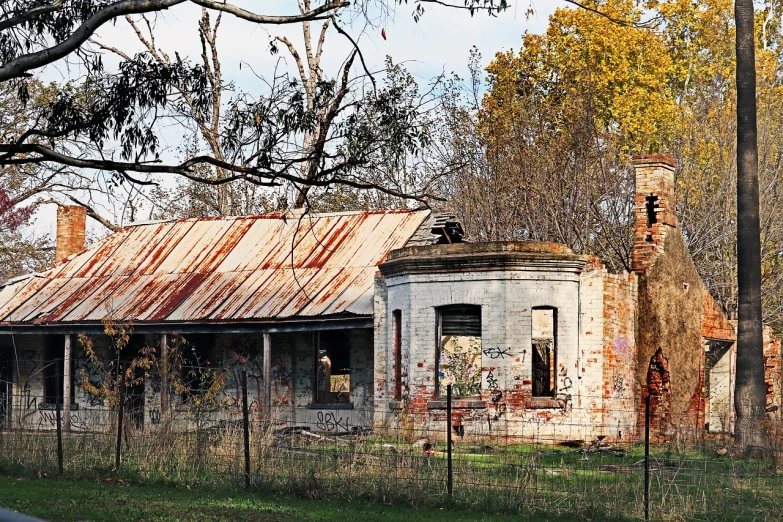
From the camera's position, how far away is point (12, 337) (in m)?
28.8

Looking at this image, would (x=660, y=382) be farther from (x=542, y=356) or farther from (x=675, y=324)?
(x=542, y=356)

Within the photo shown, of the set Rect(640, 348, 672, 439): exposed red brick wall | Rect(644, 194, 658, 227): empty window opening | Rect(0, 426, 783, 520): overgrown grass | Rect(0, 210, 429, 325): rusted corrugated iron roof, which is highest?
Rect(644, 194, 658, 227): empty window opening

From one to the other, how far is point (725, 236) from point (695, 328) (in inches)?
368

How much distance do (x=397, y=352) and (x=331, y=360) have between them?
404 centimetres

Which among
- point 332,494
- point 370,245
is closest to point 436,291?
point 370,245

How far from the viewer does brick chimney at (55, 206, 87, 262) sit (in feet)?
104

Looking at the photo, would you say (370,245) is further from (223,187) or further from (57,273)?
(223,187)

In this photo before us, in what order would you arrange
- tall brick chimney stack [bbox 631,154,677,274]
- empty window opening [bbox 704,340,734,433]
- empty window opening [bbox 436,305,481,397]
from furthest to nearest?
empty window opening [bbox 436,305,481,397], empty window opening [bbox 704,340,734,433], tall brick chimney stack [bbox 631,154,677,274]

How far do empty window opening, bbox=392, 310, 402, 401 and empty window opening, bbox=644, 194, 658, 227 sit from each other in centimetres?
561

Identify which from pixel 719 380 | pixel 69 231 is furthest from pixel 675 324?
pixel 69 231

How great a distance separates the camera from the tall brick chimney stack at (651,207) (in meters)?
23.7

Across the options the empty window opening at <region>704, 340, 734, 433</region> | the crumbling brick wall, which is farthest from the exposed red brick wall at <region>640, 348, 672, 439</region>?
the empty window opening at <region>704, 340, 734, 433</region>

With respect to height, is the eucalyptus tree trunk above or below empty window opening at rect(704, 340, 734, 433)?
above

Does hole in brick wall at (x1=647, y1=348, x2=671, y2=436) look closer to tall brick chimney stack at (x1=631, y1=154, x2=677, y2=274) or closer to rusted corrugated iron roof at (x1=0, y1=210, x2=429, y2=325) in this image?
tall brick chimney stack at (x1=631, y1=154, x2=677, y2=274)
